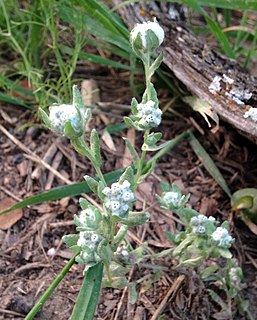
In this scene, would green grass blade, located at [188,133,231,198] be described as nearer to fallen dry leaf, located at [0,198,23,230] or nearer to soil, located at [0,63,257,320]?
soil, located at [0,63,257,320]

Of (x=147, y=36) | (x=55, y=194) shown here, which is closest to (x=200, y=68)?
(x=147, y=36)

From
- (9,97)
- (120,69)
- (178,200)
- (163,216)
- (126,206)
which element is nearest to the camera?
(126,206)

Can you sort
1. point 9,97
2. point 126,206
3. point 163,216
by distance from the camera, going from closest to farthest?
point 126,206
point 163,216
point 9,97

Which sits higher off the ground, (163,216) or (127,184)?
(127,184)

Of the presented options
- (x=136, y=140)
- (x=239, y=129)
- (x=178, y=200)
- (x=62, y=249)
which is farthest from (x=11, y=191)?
(x=239, y=129)

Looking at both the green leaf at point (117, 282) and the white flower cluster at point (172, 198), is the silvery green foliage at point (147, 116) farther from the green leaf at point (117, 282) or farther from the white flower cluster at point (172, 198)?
the green leaf at point (117, 282)

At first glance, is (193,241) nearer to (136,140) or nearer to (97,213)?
(97,213)

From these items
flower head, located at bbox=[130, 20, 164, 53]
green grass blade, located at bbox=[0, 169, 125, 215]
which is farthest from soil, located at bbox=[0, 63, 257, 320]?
flower head, located at bbox=[130, 20, 164, 53]

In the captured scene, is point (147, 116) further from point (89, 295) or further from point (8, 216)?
point (8, 216)
